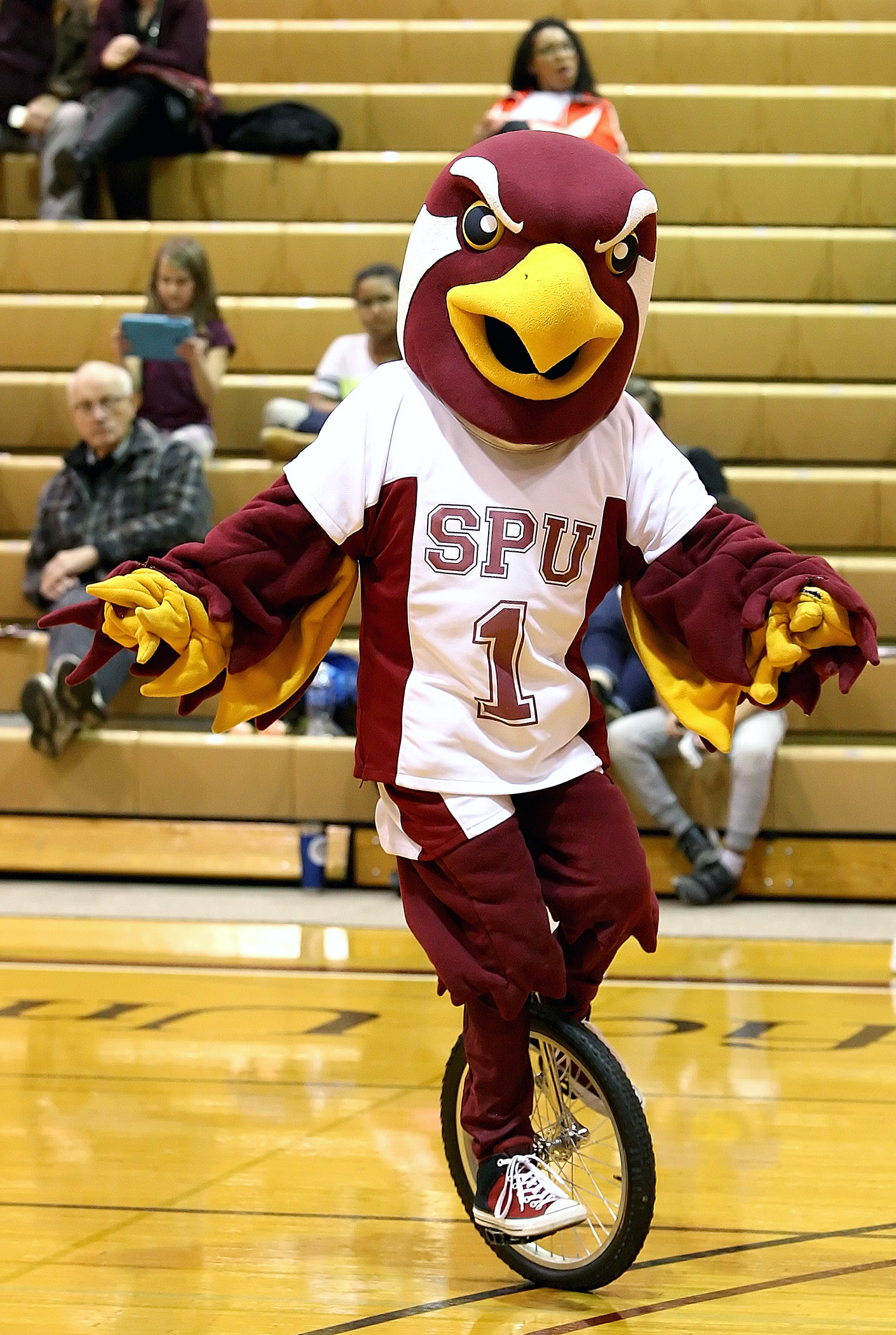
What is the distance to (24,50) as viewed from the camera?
6258 mm

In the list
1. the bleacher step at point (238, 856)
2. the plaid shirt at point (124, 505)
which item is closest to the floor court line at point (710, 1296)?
the bleacher step at point (238, 856)

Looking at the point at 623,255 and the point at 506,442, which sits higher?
the point at 623,255

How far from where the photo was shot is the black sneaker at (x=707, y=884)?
4.27 m

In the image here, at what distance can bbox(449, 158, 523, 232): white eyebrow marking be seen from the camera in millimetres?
2043

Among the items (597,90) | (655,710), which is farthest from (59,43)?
(655,710)

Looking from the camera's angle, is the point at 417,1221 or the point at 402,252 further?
the point at 402,252

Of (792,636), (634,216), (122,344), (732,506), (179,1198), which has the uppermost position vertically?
(634,216)

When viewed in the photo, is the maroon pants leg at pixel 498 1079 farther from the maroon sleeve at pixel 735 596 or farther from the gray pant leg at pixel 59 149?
the gray pant leg at pixel 59 149

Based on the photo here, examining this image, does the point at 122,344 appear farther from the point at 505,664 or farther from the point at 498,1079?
the point at 498,1079

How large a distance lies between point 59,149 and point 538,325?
4.48 meters

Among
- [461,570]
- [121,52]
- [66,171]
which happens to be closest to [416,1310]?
[461,570]

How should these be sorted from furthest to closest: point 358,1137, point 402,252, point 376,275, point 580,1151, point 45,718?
point 402,252 → point 376,275 → point 45,718 → point 358,1137 → point 580,1151

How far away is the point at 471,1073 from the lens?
2.24 m

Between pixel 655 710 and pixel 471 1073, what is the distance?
2239 mm
